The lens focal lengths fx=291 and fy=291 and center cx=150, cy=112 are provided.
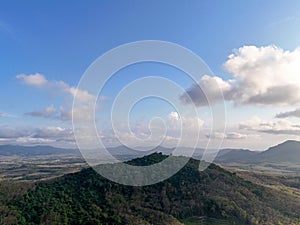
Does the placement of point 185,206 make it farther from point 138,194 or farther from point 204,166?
point 204,166

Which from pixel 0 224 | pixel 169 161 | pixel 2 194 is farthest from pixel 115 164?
pixel 0 224

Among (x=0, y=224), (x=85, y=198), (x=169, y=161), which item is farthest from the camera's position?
(x=169, y=161)

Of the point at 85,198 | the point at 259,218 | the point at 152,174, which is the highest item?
the point at 152,174

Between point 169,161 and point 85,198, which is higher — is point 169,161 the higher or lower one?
the higher one

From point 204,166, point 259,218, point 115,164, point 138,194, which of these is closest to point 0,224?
point 138,194

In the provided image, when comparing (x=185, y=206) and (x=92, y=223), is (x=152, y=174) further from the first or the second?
(x=92, y=223)

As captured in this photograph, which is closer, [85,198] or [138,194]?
[85,198]

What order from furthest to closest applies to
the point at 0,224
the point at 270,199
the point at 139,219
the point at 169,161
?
1. the point at 169,161
2. the point at 270,199
3. the point at 139,219
4. the point at 0,224
